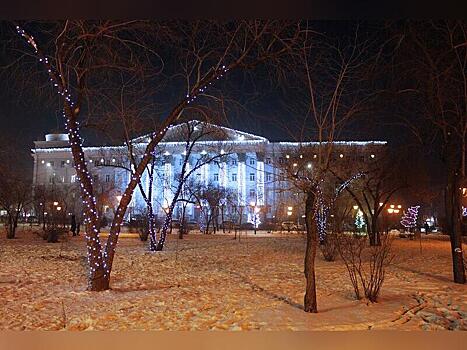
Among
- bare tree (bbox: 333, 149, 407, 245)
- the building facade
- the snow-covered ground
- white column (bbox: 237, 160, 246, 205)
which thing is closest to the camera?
the snow-covered ground

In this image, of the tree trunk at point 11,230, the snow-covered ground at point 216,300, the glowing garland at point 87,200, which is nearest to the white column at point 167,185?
the tree trunk at point 11,230

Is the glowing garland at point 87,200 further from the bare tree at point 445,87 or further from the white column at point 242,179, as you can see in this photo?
the white column at point 242,179

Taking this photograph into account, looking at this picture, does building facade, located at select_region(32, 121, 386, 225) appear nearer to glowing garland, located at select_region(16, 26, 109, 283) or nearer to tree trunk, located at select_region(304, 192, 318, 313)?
glowing garland, located at select_region(16, 26, 109, 283)

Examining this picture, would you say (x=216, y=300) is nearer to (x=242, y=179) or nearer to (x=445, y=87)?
(x=445, y=87)

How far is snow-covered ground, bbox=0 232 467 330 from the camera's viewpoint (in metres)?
6.93

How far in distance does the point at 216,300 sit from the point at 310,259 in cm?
206

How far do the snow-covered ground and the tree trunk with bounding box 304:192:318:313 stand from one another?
0.63 ft

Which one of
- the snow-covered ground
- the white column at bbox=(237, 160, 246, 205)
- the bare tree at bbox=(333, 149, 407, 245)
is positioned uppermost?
the white column at bbox=(237, 160, 246, 205)

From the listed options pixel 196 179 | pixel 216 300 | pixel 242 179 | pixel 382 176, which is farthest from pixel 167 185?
pixel 216 300

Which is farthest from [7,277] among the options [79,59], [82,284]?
[79,59]

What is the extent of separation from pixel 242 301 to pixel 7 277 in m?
6.45

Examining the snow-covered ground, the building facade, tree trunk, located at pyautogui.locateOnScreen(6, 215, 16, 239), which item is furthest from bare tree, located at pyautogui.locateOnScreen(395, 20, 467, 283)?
the building facade

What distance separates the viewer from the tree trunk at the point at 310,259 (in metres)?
7.59

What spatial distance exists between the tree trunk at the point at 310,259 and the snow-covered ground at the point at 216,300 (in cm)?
19
